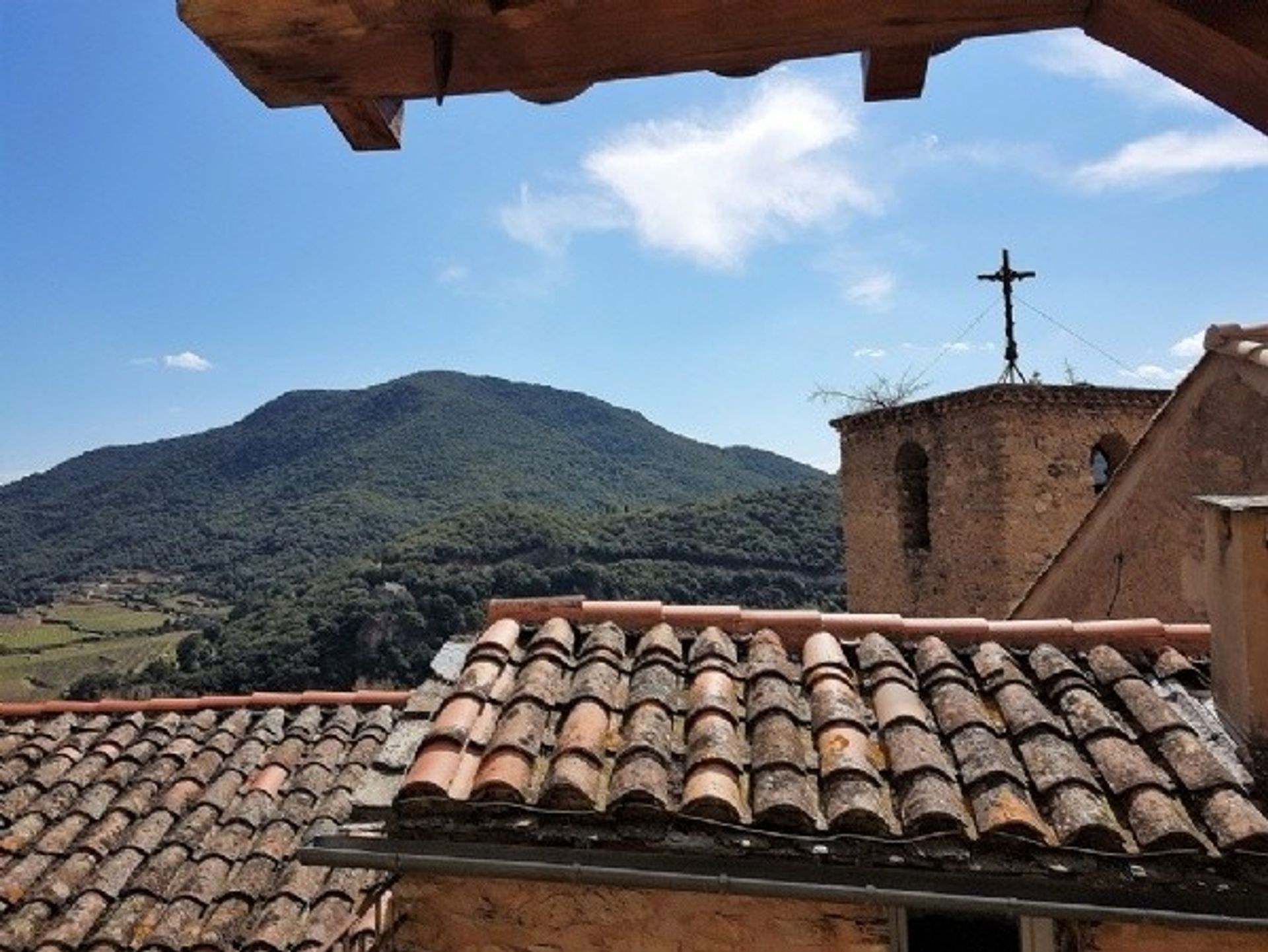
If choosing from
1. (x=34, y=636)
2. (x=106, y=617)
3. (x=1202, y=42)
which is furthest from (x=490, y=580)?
(x=1202, y=42)

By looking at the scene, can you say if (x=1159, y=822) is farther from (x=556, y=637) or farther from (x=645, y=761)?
(x=556, y=637)

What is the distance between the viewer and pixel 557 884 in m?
2.98

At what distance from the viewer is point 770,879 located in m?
2.74

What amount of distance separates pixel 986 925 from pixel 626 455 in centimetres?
7673

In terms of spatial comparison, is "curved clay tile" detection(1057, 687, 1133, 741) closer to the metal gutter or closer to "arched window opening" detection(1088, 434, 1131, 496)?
the metal gutter

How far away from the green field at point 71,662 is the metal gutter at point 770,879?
127 ft

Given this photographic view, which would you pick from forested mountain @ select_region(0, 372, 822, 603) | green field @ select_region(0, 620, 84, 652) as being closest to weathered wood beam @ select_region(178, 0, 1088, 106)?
green field @ select_region(0, 620, 84, 652)

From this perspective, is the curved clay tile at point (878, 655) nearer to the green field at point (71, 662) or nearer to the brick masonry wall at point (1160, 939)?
the brick masonry wall at point (1160, 939)

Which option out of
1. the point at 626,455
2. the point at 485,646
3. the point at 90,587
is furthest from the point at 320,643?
the point at 626,455

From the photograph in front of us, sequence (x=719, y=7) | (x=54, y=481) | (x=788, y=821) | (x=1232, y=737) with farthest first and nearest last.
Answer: (x=54, y=481) < (x=1232, y=737) < (x=788, y=821) < (x=719, y=7)

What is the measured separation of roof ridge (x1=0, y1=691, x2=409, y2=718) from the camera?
725cm

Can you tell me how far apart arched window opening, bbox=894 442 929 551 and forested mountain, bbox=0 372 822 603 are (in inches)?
1788

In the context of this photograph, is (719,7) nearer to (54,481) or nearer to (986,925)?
(986,925)

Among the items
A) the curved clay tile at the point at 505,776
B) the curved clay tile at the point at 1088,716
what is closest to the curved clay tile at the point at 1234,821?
the curved clay tile at the point at 1088,716
